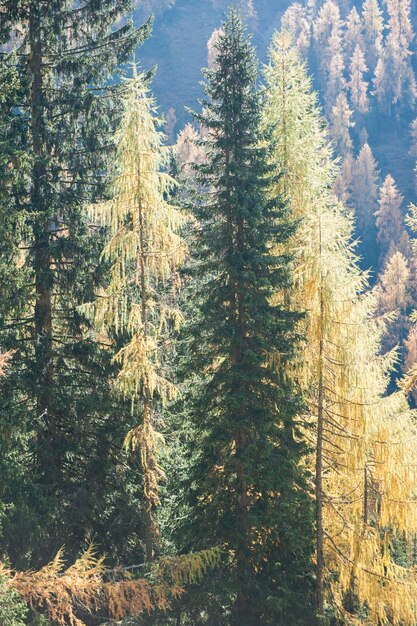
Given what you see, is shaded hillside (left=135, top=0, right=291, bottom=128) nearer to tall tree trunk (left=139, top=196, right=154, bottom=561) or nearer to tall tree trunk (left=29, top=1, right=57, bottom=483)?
tall tree trunk (left=29, top=1, right=57, bottom=483)

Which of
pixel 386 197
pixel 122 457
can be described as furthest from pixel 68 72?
pixel 386 197

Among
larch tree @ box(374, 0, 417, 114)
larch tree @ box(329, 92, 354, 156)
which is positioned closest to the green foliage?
larch tree @ box(329, 92, 354, 156)

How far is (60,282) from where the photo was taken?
13062 millimetres

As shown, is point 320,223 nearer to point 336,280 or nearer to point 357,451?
point 336,280

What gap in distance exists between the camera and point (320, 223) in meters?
11.2

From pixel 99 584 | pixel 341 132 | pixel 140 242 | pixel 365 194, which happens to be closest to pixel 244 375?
pixel 140 242

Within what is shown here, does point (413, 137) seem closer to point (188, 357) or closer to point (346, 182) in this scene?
point (346, 182)

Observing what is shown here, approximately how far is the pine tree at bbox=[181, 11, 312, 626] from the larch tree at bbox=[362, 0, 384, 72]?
166610mm

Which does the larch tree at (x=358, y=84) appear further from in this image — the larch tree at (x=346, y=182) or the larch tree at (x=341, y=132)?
the larch tree at (x=346, y=182)

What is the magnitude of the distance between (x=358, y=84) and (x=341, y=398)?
157821 millimetres

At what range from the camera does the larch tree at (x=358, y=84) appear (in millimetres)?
150000

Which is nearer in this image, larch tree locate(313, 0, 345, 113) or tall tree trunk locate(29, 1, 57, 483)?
tall tree trunk locate(29, 1, 57, 483)

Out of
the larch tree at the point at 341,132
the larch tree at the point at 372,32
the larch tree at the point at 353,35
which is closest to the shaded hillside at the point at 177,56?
the larch tree at the point at 353,35

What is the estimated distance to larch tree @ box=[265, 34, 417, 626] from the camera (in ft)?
37.8
